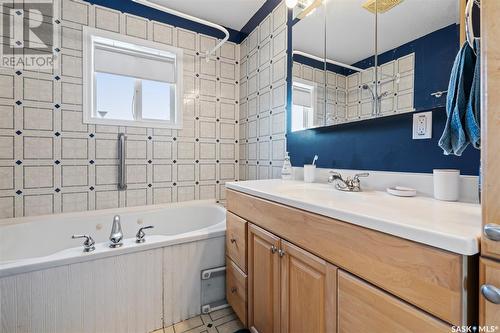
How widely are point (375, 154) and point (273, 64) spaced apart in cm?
122

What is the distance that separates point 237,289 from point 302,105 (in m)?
1.33

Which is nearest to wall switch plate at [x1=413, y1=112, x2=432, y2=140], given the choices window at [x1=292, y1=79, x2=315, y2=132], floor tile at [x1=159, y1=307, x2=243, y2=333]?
window at [x1=292, y1=79, x2=315, y2=132]

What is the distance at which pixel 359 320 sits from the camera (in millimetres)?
642

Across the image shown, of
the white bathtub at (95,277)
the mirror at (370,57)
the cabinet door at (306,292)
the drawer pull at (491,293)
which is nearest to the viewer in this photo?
the drawer pull at (491,293)

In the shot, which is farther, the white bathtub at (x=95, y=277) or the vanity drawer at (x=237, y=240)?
the vanity drawer at (x=237, y=240)

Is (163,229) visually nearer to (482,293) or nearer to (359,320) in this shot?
(359,320)

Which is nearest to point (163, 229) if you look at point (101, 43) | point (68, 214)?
point (68, 214)

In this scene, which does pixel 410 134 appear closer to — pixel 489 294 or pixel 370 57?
pixel 370 57

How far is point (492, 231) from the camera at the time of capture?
42cm

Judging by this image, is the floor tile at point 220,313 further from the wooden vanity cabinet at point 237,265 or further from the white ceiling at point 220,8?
the white ceiling at point 220,8

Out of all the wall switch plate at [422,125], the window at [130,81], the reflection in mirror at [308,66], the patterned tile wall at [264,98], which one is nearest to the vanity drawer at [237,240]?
the patterned tile wall at [264,98]

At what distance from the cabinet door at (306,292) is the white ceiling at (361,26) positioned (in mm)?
1095

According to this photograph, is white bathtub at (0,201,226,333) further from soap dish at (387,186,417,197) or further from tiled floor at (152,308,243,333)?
soap dish at (387,186,417,197)

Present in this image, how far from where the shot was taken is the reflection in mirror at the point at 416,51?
3.03 feet
